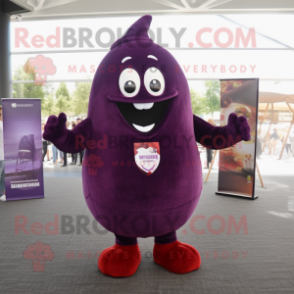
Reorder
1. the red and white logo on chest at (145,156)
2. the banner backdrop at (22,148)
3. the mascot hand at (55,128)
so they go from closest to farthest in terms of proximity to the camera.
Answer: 1. the mascot hand at (55,128)
2. the red and white logo on chest at (145,156)
3. the banner backdrop at (22,148)

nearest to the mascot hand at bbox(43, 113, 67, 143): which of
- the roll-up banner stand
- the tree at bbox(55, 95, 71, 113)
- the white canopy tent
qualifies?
the roll-up banner stand

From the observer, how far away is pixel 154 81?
1729mm

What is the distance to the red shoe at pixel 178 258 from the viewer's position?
83.2 inches

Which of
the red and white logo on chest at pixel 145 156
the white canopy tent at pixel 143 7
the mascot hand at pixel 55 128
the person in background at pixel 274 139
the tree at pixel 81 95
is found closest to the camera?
the mascot hand at pixel 55 128

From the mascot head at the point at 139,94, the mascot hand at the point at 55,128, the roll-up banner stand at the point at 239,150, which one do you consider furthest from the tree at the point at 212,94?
the mascot hand at the point at 55,128

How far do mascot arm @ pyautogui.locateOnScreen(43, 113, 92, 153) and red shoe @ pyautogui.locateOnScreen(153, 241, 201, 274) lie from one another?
100 centimetres

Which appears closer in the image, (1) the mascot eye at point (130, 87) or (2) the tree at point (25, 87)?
(1) the mascot eye at point (130, 87)

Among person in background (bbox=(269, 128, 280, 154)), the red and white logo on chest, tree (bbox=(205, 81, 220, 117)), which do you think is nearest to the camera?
the red and white logo on chest

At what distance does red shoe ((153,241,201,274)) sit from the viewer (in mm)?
2113

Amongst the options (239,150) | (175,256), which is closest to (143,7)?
(239,150)

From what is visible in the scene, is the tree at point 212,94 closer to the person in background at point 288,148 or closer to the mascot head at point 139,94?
the person in background at point 288,148

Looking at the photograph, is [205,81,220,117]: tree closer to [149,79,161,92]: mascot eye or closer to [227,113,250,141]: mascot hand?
[227,113,250,141]: mascot hand

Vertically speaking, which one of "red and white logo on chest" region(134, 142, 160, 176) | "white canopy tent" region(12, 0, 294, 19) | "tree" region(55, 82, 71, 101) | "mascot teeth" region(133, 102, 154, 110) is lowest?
"red and white logo on chest" region(134, 142, 160, 176)

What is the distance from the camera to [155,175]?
1695 millimetres
